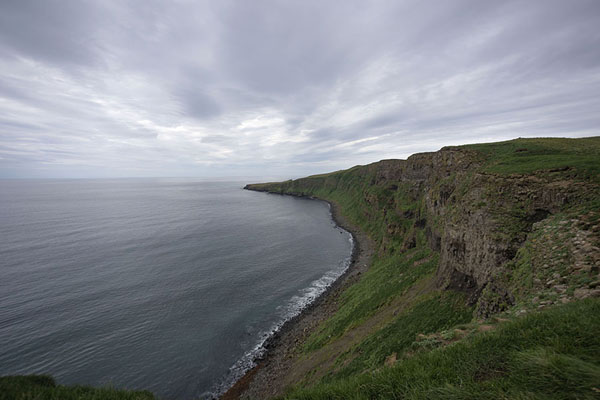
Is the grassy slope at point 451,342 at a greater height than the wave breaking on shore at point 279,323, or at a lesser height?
greater

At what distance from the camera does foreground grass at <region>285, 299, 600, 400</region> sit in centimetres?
434

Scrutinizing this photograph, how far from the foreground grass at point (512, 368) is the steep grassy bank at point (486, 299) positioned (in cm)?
3

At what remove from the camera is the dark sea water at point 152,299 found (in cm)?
2541

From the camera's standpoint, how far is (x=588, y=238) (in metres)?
11.5

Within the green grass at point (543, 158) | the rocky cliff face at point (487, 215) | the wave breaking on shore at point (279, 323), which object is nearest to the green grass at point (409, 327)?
the rocky cliff face at point (487, 215)

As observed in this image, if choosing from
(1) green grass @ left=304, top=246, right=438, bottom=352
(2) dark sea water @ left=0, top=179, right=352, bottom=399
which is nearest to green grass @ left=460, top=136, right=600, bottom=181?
(1) green grass @ left=304, top=246, right=438, bottom=352

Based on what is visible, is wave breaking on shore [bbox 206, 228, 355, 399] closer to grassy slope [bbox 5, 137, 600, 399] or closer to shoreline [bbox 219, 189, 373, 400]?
shoreline [bbox 219, 189, 373, 400]

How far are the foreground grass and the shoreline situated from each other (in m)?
19.0

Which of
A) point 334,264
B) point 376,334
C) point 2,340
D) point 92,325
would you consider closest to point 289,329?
point 376,334

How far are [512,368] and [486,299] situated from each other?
1223 cm

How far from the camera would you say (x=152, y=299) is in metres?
37.2

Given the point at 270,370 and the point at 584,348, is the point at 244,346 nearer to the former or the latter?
the point at 270,370

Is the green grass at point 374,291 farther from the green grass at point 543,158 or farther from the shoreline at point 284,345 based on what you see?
the green grass at point 543,158

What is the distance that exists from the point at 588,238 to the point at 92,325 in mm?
49022
